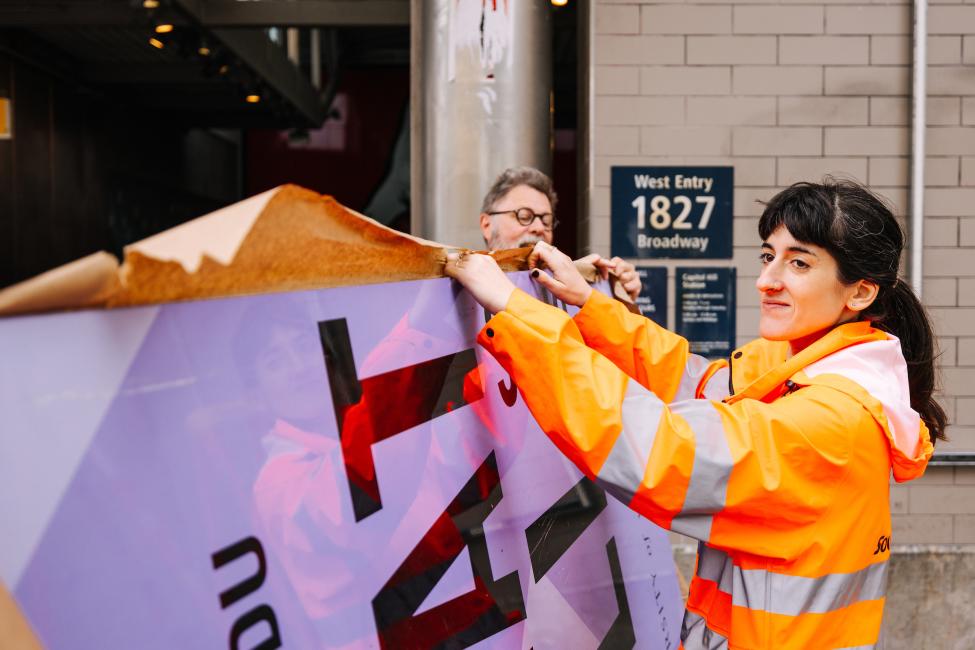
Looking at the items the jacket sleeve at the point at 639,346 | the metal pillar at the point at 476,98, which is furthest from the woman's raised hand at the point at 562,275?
the metal pillar at the point at 476,98

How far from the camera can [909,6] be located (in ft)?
14.9

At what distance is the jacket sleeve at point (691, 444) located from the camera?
1383 mm

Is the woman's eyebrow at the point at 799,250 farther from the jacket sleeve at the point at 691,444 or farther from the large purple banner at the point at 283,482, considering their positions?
the large purple banner at the point at 283,482

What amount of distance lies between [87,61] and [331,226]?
1120 centimetres

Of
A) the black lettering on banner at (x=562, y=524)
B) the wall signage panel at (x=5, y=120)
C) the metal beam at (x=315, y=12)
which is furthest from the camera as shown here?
the wall signage panel at (x=5, y=120)

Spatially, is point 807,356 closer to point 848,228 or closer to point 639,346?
point 848,228

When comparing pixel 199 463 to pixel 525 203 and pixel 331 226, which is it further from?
pixel 525 203

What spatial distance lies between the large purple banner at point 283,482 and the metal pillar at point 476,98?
2.40 meters

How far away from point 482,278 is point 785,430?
61 centimetres

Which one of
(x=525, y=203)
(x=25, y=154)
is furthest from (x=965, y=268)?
(x=25, y=154)

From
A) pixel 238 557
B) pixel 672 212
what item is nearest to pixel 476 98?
pixel 672 212

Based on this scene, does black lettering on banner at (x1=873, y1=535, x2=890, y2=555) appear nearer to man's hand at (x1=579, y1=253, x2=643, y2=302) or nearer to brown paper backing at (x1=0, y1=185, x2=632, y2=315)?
brown paper backing at (x1=0, y1=185, x2=632, y2=315)

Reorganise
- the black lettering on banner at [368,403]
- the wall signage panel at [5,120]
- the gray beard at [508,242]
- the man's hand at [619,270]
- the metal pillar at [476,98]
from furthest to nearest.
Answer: the wall signage panel at [5,120] < the metal pillar at [476,98] < the gray beard at [508,242] < the man's hand at [619,270] < the black lettering on banner at [368,403]

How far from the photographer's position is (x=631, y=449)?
1.38m
